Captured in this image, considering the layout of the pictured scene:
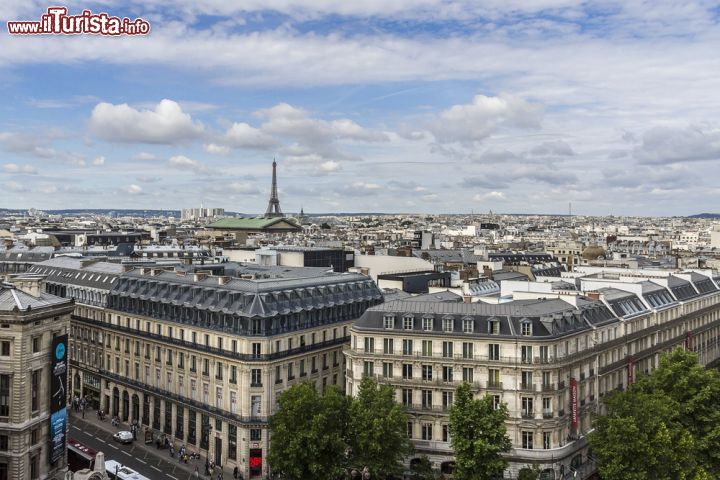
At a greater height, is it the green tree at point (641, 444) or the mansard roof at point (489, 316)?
the mansard roof at point (489, 316)

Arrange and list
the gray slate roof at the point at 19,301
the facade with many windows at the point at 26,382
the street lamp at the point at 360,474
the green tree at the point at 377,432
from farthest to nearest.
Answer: the street lamp at the point at 360,474
the green tree at the point at 377,432
the gray slate roof at the point at 19,301
the facade with many windows at the point at 26,382

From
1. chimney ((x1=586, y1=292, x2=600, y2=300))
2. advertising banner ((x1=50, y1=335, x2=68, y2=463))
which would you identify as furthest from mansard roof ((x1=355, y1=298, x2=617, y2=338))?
advertising banner ((x1=50, y1=335, x2=68, y2=463))

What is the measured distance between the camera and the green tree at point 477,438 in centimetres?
6084

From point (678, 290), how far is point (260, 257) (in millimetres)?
67261

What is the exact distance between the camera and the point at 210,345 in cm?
Answer: 8006

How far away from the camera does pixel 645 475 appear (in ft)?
203

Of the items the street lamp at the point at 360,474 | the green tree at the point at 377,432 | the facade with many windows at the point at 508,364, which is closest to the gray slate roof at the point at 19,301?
the green tree at the point at 377,432

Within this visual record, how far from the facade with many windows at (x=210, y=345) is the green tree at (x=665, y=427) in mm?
32217

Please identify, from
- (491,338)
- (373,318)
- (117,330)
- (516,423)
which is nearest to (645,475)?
(516,423)

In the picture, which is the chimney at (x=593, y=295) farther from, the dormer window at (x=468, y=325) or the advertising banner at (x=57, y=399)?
the advertising banner at (x=57, y=399)

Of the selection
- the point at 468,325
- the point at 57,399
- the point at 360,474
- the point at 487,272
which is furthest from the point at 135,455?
the point at 487,272

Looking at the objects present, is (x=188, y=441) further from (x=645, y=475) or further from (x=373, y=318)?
(x=645, y=475)

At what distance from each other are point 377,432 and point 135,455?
32332 mm

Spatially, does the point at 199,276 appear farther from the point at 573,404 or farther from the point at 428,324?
the point at 573,404
